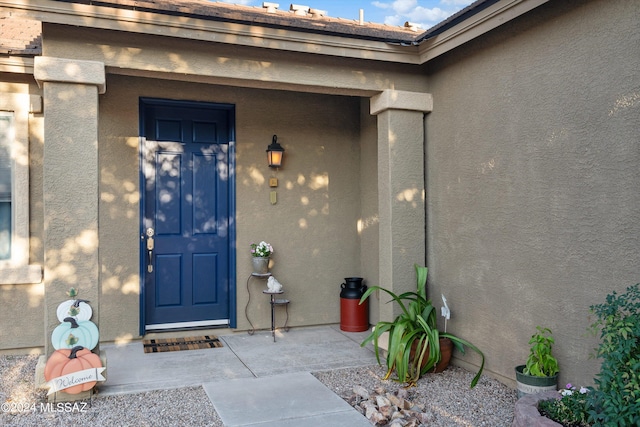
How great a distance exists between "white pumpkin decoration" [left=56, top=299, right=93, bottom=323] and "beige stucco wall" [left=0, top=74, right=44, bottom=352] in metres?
1.52

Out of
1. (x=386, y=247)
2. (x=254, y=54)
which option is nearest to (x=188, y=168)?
(x=254, y=54)

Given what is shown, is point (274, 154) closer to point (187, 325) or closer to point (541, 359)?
point (187, 325)

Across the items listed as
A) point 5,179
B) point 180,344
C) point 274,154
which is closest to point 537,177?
point 274,154

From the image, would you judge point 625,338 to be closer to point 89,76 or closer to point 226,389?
point 226,389

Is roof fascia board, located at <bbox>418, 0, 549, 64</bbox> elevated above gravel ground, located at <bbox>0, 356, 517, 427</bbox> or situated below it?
above

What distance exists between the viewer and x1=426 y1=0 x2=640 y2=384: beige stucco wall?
354cm

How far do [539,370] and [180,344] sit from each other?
351cm

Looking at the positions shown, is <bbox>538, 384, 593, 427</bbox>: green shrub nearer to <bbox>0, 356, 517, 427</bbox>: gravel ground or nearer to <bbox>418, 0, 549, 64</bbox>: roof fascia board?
<bbox>0, 356, 517, 427</bbox>: gravel ground

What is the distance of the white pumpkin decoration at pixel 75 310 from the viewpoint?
165 inches

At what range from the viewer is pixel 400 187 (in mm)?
5324

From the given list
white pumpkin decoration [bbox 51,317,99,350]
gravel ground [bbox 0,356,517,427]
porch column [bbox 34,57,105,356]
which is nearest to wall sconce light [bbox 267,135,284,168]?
porch column [bbox 34,57,105,356]

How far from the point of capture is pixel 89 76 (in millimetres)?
4352

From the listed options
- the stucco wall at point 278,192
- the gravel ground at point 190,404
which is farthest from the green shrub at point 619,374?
the stucco wall at point 278,192

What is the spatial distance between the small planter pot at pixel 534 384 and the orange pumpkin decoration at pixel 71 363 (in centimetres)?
307
